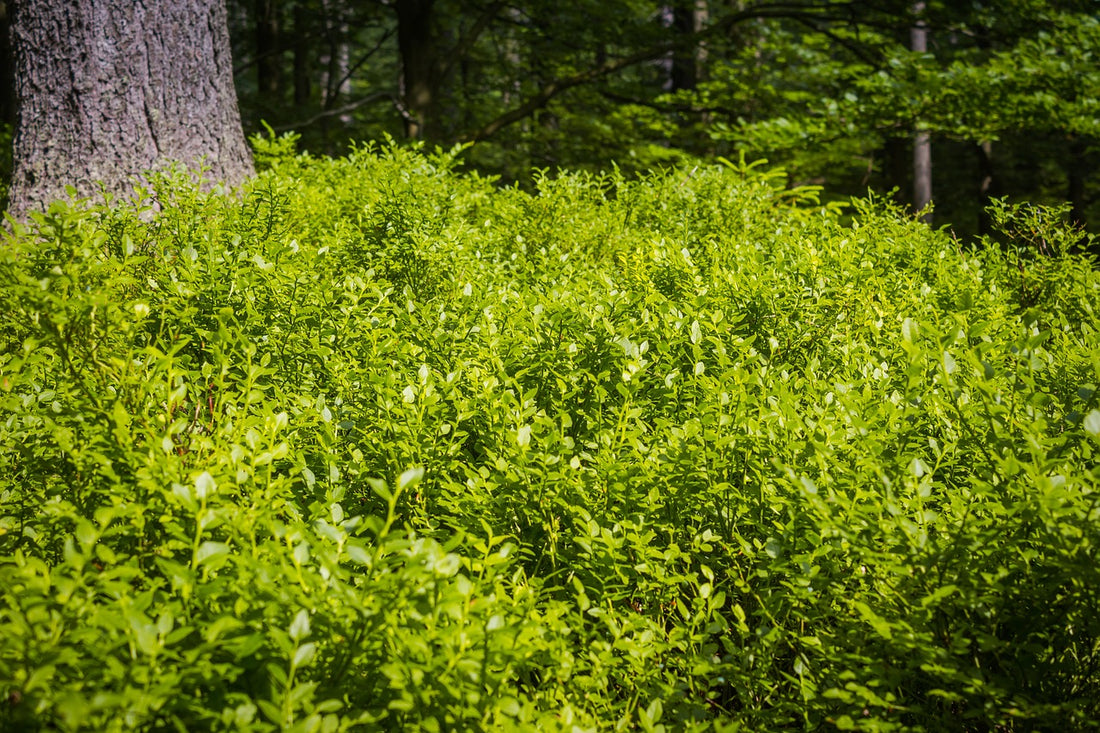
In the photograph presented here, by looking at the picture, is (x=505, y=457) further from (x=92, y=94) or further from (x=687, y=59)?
(x=687, y=59)

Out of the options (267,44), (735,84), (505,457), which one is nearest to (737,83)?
(735,84)

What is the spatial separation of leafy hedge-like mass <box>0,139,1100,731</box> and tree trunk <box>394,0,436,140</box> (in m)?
5.08

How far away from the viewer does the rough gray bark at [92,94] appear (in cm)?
358

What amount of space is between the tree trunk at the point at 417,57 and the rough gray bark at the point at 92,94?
378 centimetres

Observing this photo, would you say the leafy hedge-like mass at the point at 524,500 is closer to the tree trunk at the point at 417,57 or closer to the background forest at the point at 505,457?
the background forest at the point at 505,457

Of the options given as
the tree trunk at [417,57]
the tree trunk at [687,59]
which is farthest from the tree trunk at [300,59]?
the tree trunk at [687,59]

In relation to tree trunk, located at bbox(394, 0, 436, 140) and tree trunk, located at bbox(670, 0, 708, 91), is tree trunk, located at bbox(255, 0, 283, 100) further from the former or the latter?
tree trunk, located at bbox(670, 0, 708, 91)

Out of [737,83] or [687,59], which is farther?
[687,59]

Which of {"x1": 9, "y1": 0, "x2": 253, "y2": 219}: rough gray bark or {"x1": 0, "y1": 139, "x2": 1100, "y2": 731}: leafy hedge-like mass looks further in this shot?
{"x1": 9, "y1": 0, "x2": 253, "y2": 219}: rough gray bark

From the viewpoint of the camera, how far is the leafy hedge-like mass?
1200mm

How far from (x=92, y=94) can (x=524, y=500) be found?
11.4 feet

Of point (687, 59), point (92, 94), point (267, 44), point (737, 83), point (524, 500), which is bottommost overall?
point (524, 500)

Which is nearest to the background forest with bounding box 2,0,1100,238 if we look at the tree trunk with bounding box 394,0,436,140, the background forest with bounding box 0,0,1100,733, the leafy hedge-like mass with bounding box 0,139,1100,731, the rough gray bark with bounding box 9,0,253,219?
the tree trunk with bounding box 394,0,436,140

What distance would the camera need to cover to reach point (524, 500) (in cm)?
173
